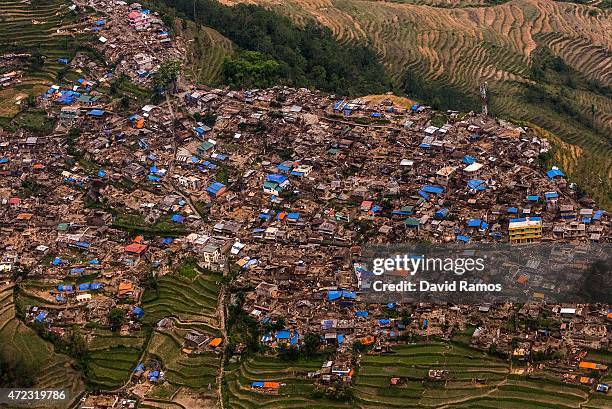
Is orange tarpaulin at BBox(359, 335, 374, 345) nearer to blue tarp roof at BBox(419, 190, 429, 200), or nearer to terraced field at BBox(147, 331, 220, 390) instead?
terraced field at BBox(147, 331, 220, 390)

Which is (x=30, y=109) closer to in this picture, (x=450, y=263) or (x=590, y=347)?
(x=450, y=263)

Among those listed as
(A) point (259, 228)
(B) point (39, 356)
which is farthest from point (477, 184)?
(B) point (39, 356)

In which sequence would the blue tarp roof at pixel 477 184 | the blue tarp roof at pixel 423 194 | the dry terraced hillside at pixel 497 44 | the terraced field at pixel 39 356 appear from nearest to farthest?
the terraced field at pixel 39 356 < the blue tarp roof at pixel 477 184 < the blue tarp roof at pixel 423 194 < the dry terraced hillside at pixel 497 44

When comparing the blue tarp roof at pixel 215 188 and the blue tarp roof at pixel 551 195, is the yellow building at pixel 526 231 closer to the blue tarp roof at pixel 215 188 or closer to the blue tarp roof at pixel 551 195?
the blue tarp roof at pixel 551 195

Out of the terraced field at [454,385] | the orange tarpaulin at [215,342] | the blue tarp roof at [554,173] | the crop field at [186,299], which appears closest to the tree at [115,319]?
the crop field at [186,299]

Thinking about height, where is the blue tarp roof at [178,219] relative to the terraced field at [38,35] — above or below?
below

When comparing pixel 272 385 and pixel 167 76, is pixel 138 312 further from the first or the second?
pixel 167 76

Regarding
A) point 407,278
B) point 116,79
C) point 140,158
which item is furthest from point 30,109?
point 407,278
